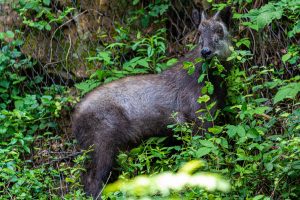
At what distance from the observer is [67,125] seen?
7.71m

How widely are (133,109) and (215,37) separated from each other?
1315 mm

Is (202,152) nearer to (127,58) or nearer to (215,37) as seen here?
(215,37)

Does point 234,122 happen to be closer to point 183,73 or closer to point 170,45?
point 183,73

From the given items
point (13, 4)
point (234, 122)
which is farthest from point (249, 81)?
point (13, 4)

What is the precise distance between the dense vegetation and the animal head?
0.13 m

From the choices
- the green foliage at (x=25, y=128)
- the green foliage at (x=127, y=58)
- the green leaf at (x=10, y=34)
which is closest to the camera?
the green foliage at (x=25, y=128)

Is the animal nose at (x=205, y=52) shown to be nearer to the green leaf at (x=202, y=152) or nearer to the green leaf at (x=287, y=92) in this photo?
the green leaf at (x=202, y=152)

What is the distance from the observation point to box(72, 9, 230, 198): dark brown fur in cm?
652

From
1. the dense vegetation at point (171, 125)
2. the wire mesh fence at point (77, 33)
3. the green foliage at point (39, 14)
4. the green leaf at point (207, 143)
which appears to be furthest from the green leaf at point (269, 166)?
the green foliage at point (39, 14)

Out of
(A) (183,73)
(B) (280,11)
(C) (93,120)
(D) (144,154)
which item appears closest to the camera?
(B) (280,11)

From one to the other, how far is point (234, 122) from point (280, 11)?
2.01 m

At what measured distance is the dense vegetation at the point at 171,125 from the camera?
5055mm

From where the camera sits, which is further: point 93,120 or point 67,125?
point 67,125

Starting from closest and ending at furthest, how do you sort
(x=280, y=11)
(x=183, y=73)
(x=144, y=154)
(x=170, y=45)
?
1. (x=280, y=11)
2. (x=144, y=154)
3. (x=183, y=73)
4. (x=170, y=45)
